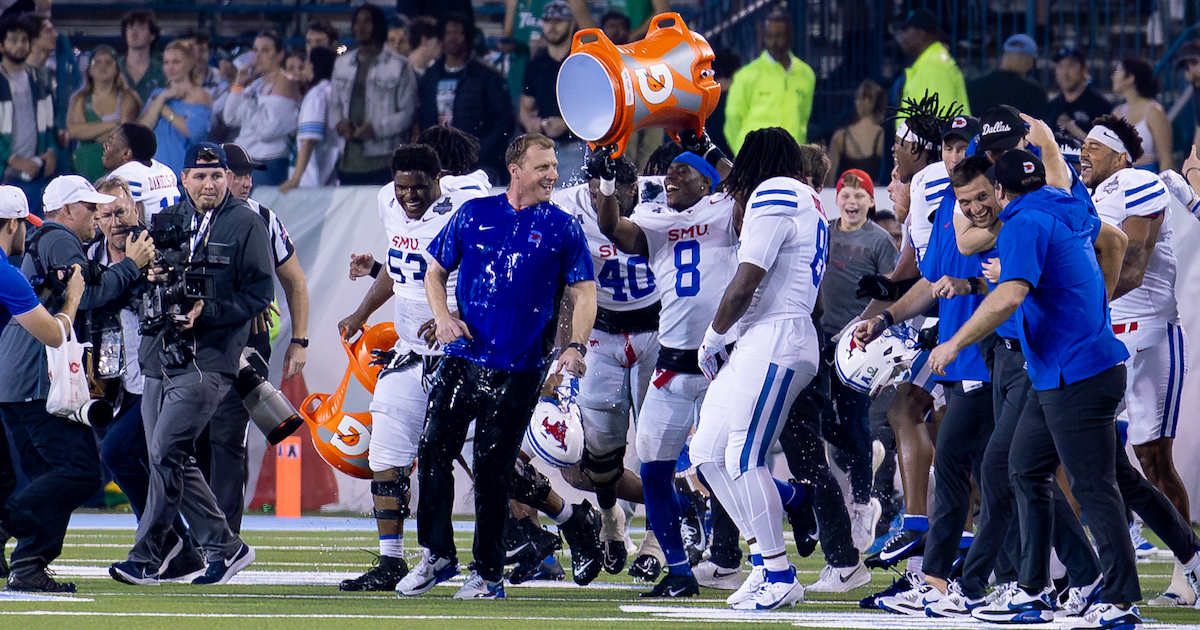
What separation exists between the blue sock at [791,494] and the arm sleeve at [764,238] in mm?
1321

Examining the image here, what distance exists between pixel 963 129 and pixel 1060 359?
1.73 meters

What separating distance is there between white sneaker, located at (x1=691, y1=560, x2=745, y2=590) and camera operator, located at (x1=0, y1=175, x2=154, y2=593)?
9.30 feet

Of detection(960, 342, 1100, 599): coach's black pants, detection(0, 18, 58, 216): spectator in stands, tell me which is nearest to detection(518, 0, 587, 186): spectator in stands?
detection(0, 18, 58, 216): spectator in stands

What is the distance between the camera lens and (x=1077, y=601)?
6.18 m

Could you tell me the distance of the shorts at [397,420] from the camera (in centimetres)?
741

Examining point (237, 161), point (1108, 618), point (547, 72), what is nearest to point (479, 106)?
point (547, 72)

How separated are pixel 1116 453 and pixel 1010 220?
99 cm

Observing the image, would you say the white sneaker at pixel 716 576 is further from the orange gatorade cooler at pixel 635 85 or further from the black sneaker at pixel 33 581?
the black sneaker at pixel 33 581

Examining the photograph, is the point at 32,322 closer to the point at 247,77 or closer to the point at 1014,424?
the point at 1014,424

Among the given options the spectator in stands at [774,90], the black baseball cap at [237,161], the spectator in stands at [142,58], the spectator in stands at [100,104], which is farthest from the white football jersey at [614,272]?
the spectator in stands at [142,58]

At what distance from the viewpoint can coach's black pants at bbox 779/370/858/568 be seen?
7305 mm

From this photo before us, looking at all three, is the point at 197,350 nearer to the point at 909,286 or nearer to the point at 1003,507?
the point at 909,286

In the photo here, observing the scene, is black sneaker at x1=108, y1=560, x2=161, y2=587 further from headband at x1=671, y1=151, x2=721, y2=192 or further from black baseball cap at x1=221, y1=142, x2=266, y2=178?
headband at x1=671, y1=151, x2=721, y2=192

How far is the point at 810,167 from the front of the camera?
752 centimetres
